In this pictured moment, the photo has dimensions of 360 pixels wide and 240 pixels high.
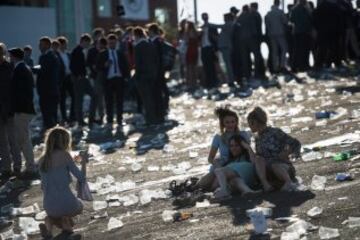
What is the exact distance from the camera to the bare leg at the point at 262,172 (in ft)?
30.8

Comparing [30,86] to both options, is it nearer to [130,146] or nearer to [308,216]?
[130,146]

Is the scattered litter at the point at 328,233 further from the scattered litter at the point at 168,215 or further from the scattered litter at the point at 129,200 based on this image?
A: the scattered litter at the point at 129,200

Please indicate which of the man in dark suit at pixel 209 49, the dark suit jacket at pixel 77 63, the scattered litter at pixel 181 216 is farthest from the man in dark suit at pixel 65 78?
the scattered litter at pixel 181 216

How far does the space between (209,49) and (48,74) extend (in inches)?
314

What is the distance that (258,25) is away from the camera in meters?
23.1

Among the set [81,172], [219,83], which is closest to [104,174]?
[81,172]

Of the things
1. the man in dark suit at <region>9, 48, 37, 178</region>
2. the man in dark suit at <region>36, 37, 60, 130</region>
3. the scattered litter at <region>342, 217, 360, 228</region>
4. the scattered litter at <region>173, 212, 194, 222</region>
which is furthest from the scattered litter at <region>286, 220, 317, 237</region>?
the man in dark suit at <region>36, 37, 60, 130</region>

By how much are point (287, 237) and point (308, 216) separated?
75cm

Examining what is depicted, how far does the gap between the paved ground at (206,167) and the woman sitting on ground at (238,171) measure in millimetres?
183

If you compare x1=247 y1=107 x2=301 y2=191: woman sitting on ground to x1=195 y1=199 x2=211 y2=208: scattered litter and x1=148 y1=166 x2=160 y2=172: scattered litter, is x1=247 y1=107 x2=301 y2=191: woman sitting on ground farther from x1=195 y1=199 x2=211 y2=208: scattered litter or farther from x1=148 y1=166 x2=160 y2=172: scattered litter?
x1=148 y1=166 x2=160 y2=172: scattered litter

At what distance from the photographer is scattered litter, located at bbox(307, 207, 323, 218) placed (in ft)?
25.8

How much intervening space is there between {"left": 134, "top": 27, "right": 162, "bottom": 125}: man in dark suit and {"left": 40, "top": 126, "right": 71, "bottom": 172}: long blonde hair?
8.34 metres

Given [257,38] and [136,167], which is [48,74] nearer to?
[136,167]

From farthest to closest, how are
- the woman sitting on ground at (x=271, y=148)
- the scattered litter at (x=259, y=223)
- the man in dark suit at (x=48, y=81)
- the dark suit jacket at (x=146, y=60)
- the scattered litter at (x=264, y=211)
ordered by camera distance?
1. the dark suit jacket at (x=146, y=60)
2. the man in dark suit at (x=48, y=81)
3. the woman sitting on ground at (x=271, y=148)
4. the scattered litter at (x=264, y=211)
5. the scattered litter at (x=259, y=223)
